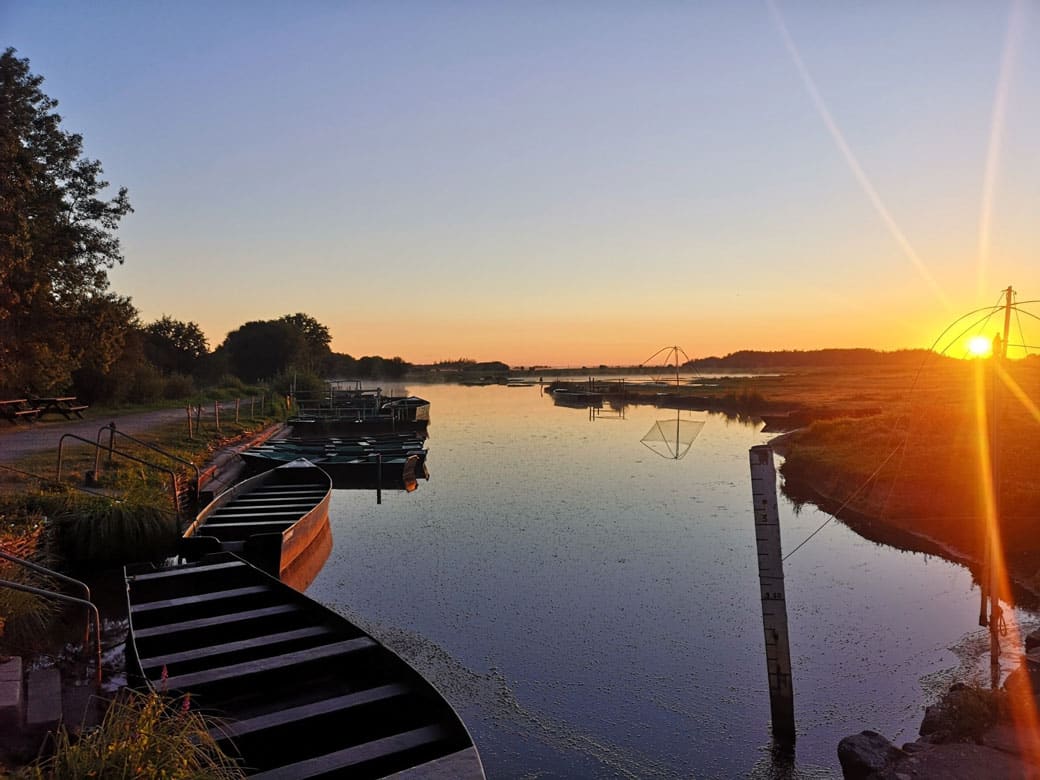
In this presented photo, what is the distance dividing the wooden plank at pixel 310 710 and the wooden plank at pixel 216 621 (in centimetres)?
205

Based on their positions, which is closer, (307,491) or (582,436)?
(307,491)

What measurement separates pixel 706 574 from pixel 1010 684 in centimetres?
629

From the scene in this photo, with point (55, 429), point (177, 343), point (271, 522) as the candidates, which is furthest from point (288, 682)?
point (177, 343)

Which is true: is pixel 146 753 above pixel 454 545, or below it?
above

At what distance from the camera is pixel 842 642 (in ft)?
32.5

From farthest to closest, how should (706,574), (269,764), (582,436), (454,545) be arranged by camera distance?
(582,436)
(454,545)
(706,574)
(269,764)

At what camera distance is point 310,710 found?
5855 millimetres

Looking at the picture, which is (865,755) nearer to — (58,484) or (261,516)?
(261,516)

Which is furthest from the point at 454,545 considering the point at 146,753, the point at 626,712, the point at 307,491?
the point at 146,753

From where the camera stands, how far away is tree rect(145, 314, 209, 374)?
187 feet

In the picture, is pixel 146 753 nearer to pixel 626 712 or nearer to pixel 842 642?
pixel 626 712

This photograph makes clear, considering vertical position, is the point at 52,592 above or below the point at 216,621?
above

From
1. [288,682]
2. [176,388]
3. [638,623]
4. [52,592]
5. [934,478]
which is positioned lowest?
[638,623]

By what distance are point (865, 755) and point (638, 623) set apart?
186 inches
